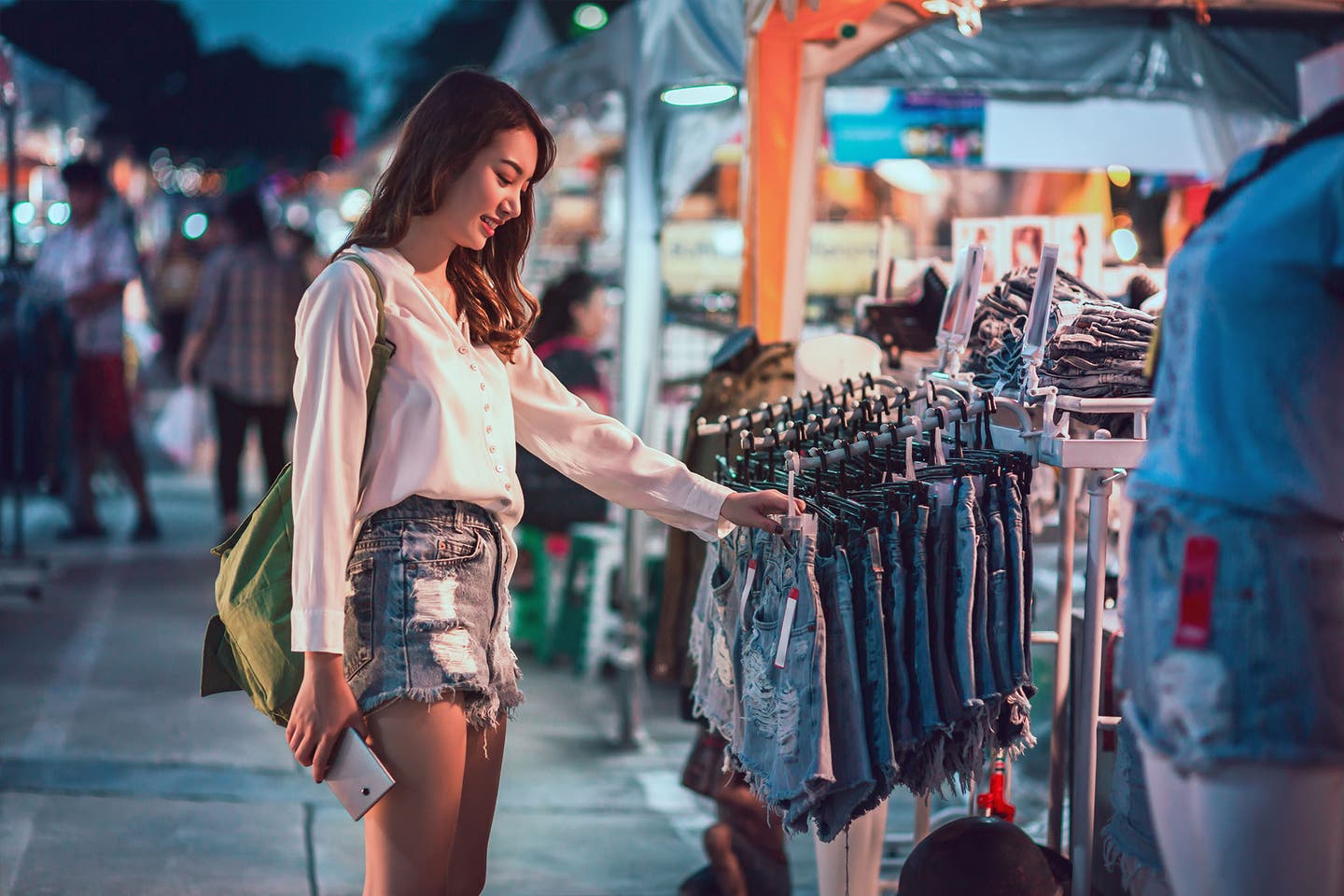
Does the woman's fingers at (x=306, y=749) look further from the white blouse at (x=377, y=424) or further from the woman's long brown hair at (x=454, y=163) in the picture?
the woman's long brown hair at (x=454, y=163)

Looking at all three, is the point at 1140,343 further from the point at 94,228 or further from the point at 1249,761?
the point at 94,228

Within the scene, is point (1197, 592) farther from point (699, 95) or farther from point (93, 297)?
point (93, 297)

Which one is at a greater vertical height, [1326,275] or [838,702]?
[1326,275]

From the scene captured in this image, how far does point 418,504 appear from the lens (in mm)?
2213

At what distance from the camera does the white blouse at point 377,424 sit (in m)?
2.09

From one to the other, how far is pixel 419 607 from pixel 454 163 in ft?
2.31

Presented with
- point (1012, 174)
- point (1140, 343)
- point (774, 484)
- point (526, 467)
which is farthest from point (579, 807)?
point (1012, 174)

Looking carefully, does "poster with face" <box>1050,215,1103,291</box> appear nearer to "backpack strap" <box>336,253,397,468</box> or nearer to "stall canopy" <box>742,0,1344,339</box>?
"stall canopy" <box>742,0,1344,339</box>

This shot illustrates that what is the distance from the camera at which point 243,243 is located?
8.83m

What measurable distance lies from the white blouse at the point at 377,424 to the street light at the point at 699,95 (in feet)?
10.1

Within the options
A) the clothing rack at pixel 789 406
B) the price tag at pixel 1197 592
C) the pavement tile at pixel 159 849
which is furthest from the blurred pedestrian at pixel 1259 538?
the pavement tile at pixel 159 849

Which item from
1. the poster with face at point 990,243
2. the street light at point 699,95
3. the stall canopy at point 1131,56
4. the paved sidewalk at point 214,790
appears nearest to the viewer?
the paved sidewalk at point 214,790

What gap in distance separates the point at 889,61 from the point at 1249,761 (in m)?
4.76

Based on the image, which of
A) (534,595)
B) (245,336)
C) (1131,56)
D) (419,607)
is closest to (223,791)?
(534,595)
